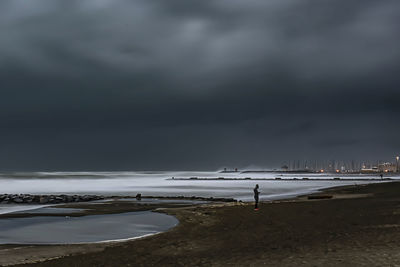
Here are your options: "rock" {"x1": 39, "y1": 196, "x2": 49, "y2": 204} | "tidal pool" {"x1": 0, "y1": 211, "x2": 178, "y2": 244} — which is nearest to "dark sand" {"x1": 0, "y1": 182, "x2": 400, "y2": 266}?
"tidal pool" {"x1": 0, "y1": 211, "x2": 178, "y2": 244}

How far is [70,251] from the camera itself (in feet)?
49.9

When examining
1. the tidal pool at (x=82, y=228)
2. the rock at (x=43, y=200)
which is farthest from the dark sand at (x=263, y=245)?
the rock at (x=43, y=200)

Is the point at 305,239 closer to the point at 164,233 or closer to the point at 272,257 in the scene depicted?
the point at 272,257

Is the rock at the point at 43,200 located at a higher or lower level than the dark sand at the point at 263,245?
lower

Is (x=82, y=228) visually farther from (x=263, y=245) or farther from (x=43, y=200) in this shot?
(x=43, y=200)

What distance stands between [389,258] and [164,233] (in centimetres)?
1122

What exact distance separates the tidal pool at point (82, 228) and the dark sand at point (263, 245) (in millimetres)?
1852

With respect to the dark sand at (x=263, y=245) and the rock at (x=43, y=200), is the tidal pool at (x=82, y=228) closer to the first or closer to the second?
the dark sand at (x=263, y=245)

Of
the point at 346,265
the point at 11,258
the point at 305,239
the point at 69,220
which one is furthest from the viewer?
the point at 69,220

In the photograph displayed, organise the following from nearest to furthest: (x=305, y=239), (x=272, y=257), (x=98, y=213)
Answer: (x=272, y=257) → (x=305, y=239) → (x=98, y=213)

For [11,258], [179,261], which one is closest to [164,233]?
[179,261]

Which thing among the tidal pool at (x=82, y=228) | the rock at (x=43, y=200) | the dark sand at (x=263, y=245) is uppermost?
the dark sand at (x=263, y=245)

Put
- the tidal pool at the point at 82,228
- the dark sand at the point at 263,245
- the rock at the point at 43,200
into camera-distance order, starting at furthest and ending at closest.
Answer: the rock at the point at 43,200 < the tidal pool at the point at 82,228 < the dark sand at the point at 263,245

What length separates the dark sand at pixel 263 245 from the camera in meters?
12.7
